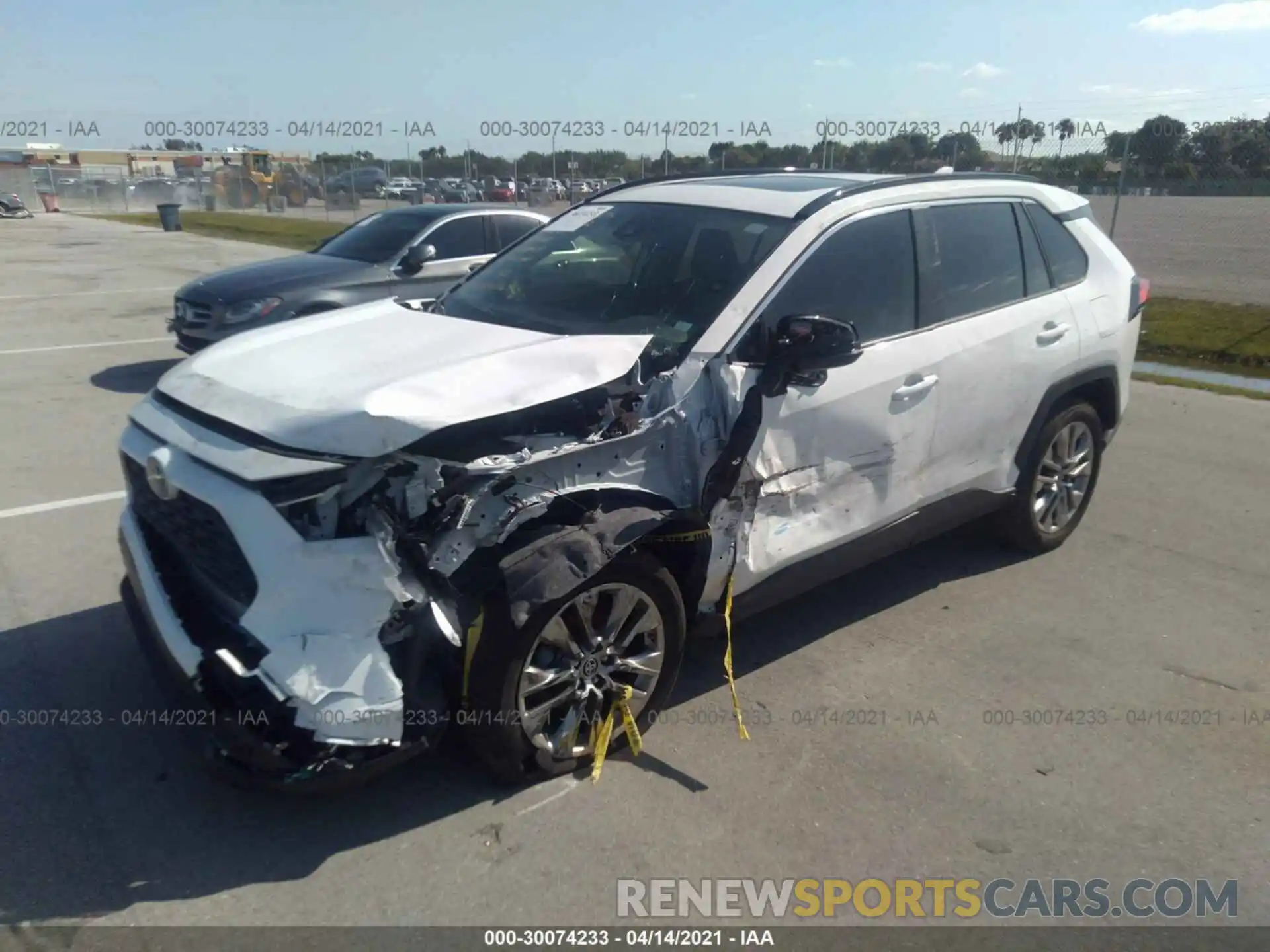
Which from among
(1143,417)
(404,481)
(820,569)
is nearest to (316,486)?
(404,481)

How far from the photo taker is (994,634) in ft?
15.2

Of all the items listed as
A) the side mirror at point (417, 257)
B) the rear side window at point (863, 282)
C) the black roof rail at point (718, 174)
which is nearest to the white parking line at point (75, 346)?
the side mirror at point (417, 257)

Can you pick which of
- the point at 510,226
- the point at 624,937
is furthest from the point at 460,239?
the point at 624,937

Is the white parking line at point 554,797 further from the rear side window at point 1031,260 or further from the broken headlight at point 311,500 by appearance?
the rear side window at point 1031,260

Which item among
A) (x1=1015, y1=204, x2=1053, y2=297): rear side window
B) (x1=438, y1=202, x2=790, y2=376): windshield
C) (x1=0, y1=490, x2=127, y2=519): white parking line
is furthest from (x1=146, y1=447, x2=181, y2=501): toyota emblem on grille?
(x1=1015, y1=204, x2=1053, y2=297): rear side window

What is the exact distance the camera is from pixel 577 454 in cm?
329

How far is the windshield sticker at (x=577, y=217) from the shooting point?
488 cm

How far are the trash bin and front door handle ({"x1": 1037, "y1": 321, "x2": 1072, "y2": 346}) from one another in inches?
1188

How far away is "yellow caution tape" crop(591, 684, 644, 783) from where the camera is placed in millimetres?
3525

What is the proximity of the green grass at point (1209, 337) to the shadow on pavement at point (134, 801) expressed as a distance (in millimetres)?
8821

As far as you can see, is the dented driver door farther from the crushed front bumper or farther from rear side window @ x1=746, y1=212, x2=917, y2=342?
the crushed front bumper

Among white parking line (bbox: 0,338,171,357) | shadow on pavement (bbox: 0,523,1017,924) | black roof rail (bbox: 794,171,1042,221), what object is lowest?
shadow on pavement (bbox: 0,523,1017,924)

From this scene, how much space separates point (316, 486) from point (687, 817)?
1.58 metres

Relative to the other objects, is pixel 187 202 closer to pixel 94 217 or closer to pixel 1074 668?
pixel 94 217
